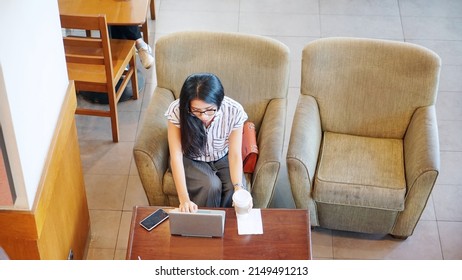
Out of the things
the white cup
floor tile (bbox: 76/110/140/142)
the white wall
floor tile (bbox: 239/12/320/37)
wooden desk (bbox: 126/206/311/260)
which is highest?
the white wall

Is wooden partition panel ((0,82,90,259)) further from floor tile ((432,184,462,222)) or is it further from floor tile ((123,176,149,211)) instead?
floor tile ((432,184,462,222))

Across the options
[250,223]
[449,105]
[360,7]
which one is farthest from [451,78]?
[250,223]

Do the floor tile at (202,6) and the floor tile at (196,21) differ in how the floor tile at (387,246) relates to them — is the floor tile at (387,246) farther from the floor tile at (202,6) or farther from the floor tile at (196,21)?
the floor tile at (202,6)

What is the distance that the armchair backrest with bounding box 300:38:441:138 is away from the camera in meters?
3.33

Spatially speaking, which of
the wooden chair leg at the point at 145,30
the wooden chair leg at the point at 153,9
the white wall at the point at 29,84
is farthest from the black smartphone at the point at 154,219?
the wooden chair leg at the point at 153,9

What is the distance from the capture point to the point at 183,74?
11.2 ft

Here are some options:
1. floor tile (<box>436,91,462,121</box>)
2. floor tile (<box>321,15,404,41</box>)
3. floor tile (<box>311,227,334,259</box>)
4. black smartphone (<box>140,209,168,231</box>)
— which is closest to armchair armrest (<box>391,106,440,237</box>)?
floor tile (<box>311,227,334,259</box>)

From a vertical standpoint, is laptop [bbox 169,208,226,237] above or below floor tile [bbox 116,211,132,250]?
above

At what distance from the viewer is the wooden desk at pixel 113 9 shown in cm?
381

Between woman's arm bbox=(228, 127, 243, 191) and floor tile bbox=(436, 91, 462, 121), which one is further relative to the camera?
floor tile bbox=(436, 91, 462, 121)

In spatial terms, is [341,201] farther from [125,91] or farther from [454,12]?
[454,12]

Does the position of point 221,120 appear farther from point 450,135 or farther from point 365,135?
point 450,135
